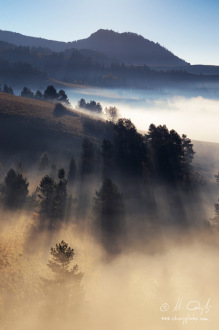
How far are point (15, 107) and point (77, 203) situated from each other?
219ft

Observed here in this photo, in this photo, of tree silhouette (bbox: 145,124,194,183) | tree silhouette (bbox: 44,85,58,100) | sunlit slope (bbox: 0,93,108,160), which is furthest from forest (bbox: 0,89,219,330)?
tree silhouette (bbox: 44,85,58,100)

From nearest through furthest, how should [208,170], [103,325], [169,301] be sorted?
[103,325], [169,301], [208,170]

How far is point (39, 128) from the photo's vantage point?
90.6 meters

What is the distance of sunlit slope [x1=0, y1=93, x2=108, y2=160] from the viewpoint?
3167 inches

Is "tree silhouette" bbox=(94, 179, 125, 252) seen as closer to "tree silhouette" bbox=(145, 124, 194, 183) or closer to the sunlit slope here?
"tree silhouette" bbox=(145, 124, 194, 183)

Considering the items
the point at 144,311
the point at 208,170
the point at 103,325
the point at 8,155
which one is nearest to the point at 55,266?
the point at 103,325

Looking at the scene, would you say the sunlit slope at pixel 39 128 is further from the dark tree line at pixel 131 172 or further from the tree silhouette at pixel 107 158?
the tree silhouette at pixel 107 158

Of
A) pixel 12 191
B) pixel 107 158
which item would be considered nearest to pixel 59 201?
pixel 12 191

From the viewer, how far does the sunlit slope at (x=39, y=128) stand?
8044 centimetres

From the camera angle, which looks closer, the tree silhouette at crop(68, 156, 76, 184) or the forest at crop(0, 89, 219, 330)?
the forest at crop(0, 89, 219, 330)

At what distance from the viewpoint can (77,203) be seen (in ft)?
178

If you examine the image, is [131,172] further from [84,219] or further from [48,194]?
[48,194]

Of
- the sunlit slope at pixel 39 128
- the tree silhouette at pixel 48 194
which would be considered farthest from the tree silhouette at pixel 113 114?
the tree silhouette at pixel 48 194

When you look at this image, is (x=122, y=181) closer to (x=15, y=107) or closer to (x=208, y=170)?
(x=208, y=170)
